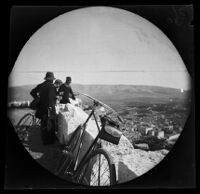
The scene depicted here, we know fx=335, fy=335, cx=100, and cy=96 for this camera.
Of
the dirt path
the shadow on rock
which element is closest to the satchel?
the dirt path

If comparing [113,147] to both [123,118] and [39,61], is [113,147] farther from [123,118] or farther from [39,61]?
[39,61]

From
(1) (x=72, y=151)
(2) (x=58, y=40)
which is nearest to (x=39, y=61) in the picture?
(2) (x=58, y=40)

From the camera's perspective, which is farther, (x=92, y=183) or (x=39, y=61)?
(x=39, y=61)

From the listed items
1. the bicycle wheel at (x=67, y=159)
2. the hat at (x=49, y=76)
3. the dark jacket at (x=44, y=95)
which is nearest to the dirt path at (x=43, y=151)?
the bicycle wheel at (x=67, y=159)

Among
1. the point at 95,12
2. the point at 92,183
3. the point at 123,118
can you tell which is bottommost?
the point at 92,183

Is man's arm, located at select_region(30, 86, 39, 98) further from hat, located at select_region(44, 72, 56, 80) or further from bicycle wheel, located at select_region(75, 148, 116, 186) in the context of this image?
bicycle wheel, located at select_region(75, 148, 116, 186)

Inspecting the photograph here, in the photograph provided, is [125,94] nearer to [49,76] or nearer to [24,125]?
[49,76]
